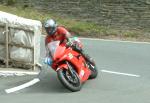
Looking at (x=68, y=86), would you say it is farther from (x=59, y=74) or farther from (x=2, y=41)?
(x=2, y=41)

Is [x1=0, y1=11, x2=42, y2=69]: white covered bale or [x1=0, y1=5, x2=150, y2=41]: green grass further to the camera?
[x1=0, y1=5, x2=150, y2=41]: green grass

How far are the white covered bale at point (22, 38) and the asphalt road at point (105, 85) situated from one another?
0.61 meters

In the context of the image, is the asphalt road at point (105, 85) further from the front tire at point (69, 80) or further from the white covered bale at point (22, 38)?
the white covered bale at point (22, 38)

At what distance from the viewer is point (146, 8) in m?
22.6

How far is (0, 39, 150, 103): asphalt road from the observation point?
440 inches

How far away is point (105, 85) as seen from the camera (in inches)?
490

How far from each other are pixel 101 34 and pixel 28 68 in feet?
22.6

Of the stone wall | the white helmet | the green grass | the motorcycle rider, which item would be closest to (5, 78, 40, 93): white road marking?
the motorcycle rider

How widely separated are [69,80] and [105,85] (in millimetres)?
1125

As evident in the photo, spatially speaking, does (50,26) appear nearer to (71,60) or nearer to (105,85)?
(71,60)

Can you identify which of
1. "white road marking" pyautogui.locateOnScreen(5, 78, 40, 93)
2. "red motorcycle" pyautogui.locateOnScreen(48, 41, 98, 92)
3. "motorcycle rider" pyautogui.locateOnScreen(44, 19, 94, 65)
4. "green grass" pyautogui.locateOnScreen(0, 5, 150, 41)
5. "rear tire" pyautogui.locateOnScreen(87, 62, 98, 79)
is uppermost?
"motorcycle rider" pyautogui.locateOnScreen(44, 19, 94, 65)

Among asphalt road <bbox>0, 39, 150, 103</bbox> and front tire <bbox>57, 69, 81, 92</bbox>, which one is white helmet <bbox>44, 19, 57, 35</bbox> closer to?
front tire <bbox>57, 69, 81, 92</bbox>

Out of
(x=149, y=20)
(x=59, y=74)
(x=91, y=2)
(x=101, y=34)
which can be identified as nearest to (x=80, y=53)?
(x=59, y=74)

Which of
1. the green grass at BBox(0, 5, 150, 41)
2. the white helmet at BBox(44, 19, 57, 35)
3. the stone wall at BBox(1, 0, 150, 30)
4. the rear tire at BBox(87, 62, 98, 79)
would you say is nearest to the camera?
the white helmet at BBox(44, 19, 57, 35)
